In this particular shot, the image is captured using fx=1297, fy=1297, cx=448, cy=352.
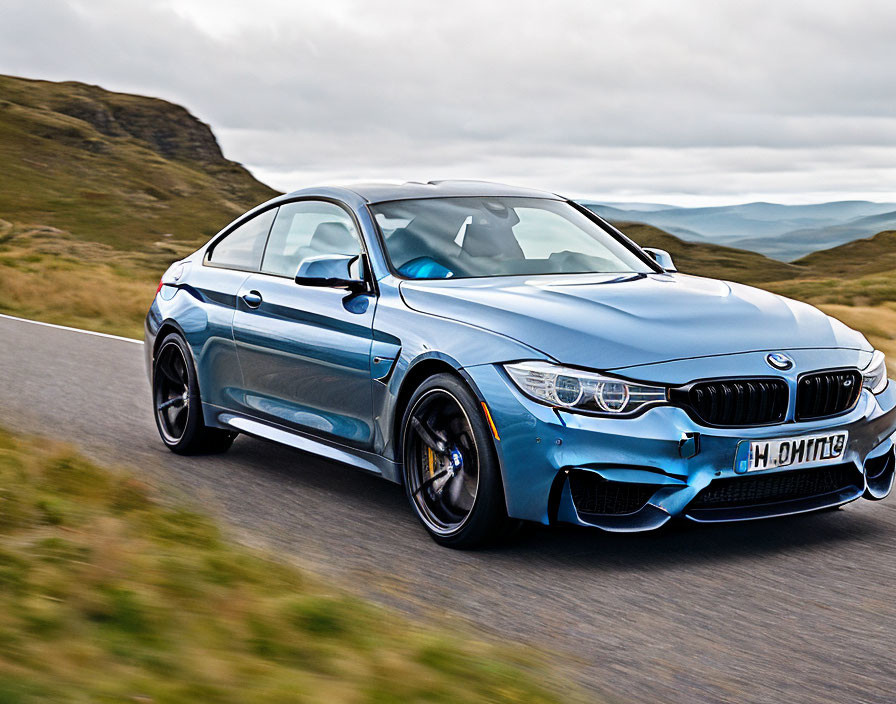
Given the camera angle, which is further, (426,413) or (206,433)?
(206,433)

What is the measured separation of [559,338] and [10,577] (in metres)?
2.27

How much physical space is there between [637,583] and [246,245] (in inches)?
136

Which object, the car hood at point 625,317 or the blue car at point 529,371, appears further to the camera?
the car hood at point 625,317

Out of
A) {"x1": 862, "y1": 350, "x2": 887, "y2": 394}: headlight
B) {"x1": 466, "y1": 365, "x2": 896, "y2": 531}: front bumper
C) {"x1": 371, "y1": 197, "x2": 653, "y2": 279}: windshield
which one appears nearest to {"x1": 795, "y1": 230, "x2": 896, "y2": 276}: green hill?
{"x1": 371, "y1": 197, "x2": 653, "y2": 279}: windshield

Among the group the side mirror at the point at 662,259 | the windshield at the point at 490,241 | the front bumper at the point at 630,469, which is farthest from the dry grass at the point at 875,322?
the front bumper at the point at 630,469

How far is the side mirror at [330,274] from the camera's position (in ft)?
19.8

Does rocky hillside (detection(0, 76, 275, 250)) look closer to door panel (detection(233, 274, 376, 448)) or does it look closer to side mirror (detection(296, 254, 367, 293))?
door panel (detection(233, 274, 376, 448))

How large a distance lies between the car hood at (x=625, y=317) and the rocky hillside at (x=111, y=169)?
2287 inches

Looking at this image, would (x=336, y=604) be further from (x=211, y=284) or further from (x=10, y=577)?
(x=211, y=284)

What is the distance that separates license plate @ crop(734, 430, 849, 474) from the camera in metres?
4.89

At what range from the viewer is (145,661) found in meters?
3.06

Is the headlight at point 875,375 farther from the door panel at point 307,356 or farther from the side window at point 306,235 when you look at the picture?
the side window at point 306,235

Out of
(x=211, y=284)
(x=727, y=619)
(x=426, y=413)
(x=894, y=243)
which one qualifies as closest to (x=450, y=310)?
(x=426, y=413)

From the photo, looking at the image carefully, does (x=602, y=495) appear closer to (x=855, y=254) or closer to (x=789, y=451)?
(x=789, y=451)
